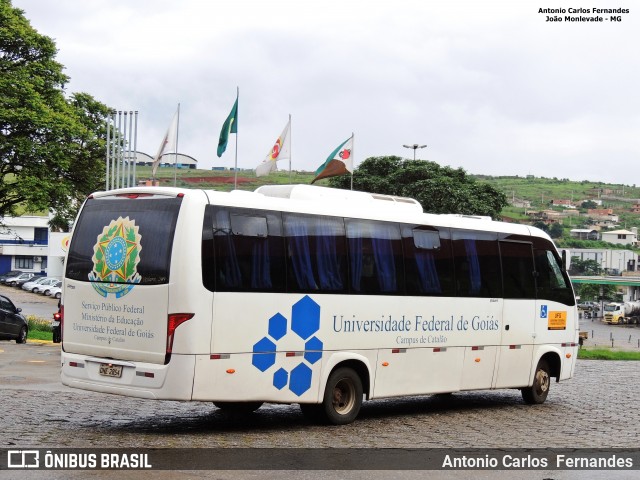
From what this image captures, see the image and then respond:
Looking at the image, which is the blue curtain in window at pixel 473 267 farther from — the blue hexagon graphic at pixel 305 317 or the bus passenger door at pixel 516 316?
the blue hexagon graphic at pixel 305 317

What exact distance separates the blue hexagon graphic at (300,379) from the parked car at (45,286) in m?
68.2

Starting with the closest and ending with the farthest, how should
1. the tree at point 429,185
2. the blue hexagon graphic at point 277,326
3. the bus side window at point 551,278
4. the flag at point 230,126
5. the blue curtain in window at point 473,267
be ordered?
the blue hexagon graphic at point 277,326 → the blue curtain in window at point 473,267 → the bus side window at point 551,278 → the flag at point 230,126 → the tree at point 429,185

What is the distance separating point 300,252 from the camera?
13.6 m

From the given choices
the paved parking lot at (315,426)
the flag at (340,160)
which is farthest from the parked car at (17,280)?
the paved parking lot at (315,426)

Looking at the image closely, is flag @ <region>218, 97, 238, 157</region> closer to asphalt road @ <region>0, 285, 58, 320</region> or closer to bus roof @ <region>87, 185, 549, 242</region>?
bus roof @ <region>87, 185, 549, 242</region>

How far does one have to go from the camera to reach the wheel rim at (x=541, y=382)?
18250mm

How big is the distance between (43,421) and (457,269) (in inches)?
271

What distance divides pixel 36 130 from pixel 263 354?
28.5 meters

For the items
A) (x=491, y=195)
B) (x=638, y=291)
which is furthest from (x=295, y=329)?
(x=638, y=291)

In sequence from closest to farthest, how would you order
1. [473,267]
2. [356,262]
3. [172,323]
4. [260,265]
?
1. [172,323]
2. [260,265]
3. [356,262]
4. [473,267]

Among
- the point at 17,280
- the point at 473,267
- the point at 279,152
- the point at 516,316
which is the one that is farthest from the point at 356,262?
the point at 17,280

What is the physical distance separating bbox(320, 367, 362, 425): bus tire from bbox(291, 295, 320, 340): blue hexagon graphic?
2.61 feet

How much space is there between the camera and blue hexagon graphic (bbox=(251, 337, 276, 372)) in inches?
500

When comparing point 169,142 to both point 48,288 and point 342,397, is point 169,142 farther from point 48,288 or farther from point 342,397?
point 48,288
